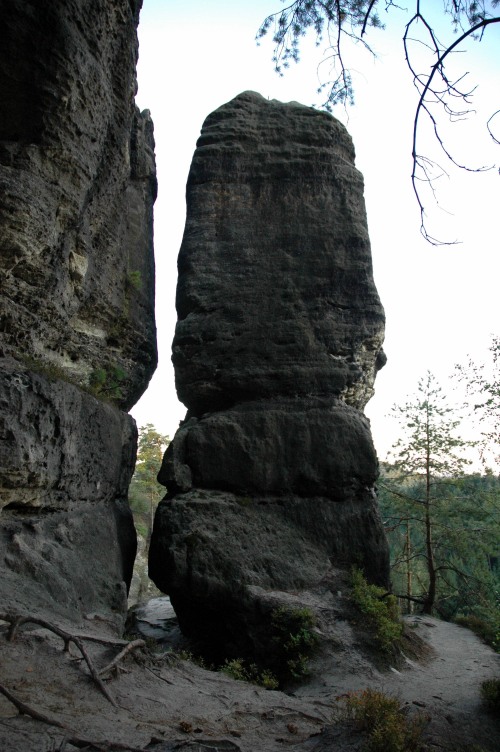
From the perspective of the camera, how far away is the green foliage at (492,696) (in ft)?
26.2

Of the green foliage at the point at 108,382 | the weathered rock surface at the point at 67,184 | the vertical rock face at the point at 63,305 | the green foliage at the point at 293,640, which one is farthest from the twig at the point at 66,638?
the green foliage at the point at 108,382

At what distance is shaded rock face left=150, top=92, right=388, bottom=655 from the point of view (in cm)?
1177

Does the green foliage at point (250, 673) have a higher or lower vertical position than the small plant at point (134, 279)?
lower

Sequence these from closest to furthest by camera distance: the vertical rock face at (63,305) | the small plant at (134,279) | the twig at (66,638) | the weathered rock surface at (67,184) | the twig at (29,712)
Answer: the twig at (29,712) < the twig at (66,638) < the vertical rock face at (63,305) < the weathered rock surface at (67,184) < the small plant at (134,279)

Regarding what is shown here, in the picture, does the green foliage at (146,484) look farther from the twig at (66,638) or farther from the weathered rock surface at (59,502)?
the twig at (66,638)

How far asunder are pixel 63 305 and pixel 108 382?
247 centimetres

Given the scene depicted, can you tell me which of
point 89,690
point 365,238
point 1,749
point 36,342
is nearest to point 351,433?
point 365,238

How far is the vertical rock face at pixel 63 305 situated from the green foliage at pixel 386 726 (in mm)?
4115

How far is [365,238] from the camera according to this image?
1545cm

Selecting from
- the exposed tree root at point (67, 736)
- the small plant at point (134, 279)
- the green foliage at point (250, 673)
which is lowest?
the green foliage at point (250, 673)

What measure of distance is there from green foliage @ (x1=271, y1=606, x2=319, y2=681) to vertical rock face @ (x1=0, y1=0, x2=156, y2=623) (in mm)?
2878

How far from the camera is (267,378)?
45.7 ft

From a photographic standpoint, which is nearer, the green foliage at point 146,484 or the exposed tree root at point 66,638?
the exposed tree root at point 66,638

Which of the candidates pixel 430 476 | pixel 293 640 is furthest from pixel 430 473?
pixel 293 640
